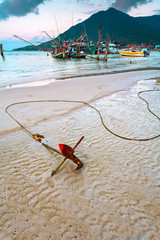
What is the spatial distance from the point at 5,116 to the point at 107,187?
458 centimetres

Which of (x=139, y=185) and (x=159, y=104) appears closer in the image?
(x=139, y=185)

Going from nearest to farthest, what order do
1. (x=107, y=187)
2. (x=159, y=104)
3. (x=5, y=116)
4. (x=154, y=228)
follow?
(x=154, y=228)
(x=107, y=187)
(x=5, y=116)
(x=159, y=104)

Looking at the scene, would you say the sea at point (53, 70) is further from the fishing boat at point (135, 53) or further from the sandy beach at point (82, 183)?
the fishing boat at point (135, 53)

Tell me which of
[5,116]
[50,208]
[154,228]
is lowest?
[154,228]

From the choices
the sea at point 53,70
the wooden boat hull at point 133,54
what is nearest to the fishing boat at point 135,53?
the wooden boat hull at point 133,54

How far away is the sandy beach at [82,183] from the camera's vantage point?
70.6 inches

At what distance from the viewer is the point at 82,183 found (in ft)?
7.93

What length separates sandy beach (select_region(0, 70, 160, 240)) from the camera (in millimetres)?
1792

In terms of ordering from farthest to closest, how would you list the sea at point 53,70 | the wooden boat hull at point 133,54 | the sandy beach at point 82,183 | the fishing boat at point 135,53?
the wooden boat hull at point 133,54
the fishing boat at point 135,53
the sea at point 53,70
the sandy beach at point 82,183

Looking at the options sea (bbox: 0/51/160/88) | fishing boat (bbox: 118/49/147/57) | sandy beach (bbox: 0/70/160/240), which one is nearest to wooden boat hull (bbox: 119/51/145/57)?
fishing boat (bbox: 118/49/147/57)

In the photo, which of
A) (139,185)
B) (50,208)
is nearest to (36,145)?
(50,208)

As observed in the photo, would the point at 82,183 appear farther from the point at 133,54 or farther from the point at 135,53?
the point at 133,54

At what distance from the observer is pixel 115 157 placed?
3.02m

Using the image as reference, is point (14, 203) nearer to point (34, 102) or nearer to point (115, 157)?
point (115, 157)
